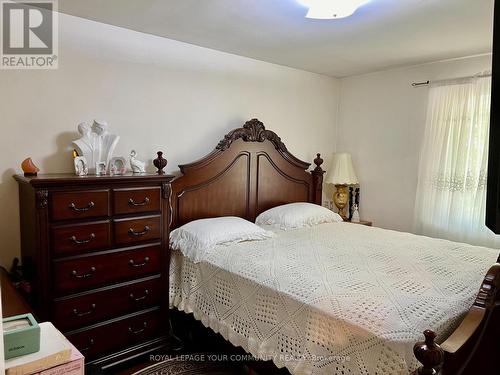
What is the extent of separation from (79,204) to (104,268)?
41 cm

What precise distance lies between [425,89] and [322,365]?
9.71ft

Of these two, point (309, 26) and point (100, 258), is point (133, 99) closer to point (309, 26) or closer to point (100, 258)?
point (100, 258)

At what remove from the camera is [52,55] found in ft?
7.61

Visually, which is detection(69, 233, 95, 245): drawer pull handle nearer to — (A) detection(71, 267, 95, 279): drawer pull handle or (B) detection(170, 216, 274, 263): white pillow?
(A) detection(71, 267, 95, 279): drawer pull handle

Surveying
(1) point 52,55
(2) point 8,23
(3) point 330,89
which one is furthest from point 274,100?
(2) point 8,23

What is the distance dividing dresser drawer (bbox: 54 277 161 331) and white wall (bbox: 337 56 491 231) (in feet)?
8.59

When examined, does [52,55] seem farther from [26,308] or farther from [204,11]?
[26,308]

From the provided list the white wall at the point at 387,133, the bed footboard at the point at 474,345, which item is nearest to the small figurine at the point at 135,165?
the bed footboard at the point at 474,345

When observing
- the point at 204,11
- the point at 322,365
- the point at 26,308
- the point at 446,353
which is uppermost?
the point at 204,11

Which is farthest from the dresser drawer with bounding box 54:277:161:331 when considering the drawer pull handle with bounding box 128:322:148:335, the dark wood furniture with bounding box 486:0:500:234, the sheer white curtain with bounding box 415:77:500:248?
the sheer white curtain with bounding box 415:77:500:248

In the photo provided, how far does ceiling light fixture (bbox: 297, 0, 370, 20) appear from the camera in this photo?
6.49 ft

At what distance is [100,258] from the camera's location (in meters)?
2.10

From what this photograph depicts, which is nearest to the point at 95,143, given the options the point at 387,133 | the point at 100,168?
the point at 100,168

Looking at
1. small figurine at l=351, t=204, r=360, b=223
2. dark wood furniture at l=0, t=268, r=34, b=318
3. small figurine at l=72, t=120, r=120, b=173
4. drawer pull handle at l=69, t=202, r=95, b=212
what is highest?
small figurine at l=72, t=120, r=120, b=173
